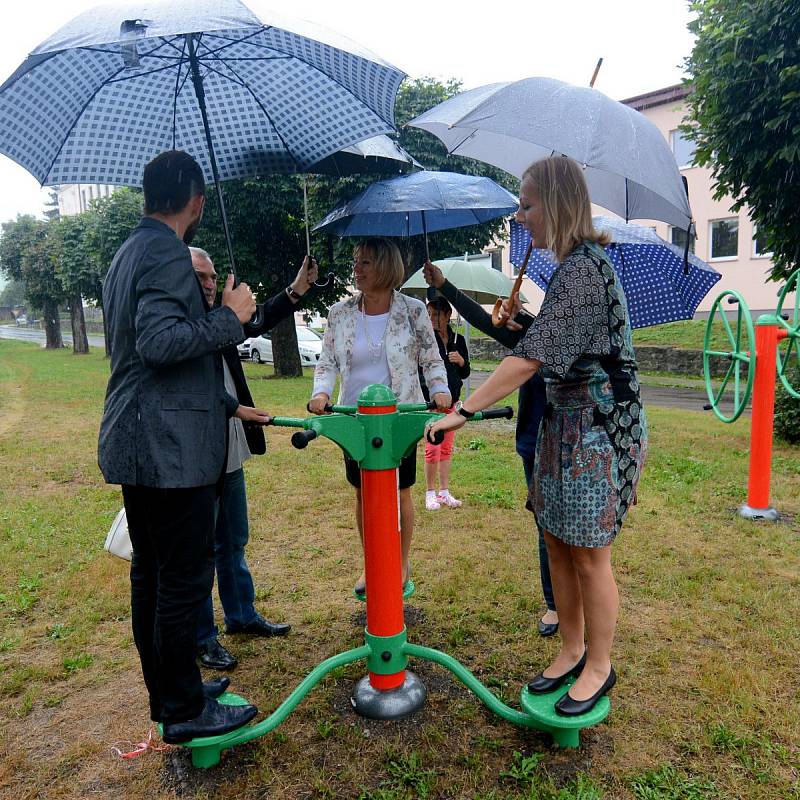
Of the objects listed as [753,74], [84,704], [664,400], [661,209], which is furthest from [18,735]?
[664,400]

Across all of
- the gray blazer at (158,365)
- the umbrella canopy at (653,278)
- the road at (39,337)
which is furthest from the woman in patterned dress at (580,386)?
the road at (39,337)

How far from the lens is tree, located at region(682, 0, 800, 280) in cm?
637

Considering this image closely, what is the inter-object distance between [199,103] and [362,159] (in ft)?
3.30

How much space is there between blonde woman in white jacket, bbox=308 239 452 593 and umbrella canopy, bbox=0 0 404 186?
53cm

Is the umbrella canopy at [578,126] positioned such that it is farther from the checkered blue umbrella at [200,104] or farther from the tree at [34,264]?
the tree at [34,264]

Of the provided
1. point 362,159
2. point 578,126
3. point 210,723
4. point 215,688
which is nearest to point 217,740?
point 210,723

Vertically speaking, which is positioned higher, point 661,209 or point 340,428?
point 661,209

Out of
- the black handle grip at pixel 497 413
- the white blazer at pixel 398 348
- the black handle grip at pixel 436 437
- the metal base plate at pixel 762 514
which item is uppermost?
the white blazer at pixel 398 348

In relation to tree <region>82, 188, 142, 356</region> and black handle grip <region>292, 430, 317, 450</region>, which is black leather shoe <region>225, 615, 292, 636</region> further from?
tree <region>82, 188, 142, 356</region>

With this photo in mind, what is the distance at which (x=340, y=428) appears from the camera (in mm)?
2299

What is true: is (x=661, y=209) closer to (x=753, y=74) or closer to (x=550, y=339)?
(x=550, y=339)

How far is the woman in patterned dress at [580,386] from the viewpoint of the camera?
2.09 metres

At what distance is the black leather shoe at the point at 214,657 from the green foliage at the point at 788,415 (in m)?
6.18

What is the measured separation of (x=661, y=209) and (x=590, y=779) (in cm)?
225
